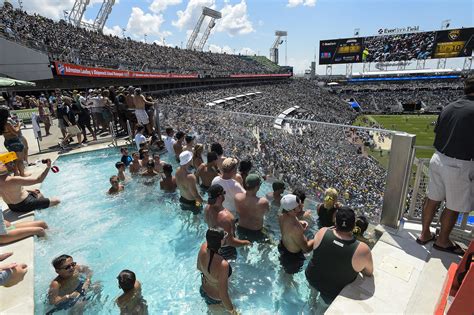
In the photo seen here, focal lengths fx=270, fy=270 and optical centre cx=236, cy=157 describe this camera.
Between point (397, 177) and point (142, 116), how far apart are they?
8.48 m

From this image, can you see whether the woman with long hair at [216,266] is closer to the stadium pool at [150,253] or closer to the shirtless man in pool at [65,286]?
the stadium pool at [150,253]

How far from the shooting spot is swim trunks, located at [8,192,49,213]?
197 inches

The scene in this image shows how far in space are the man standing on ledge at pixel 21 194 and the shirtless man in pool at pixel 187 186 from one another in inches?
98.1

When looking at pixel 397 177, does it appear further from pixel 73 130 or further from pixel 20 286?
pixel 73 130

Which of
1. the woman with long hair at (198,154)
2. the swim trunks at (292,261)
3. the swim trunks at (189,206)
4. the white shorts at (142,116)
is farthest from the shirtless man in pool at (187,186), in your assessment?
the white shorts at (142,116)

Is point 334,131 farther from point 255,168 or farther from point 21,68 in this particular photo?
point 21,68

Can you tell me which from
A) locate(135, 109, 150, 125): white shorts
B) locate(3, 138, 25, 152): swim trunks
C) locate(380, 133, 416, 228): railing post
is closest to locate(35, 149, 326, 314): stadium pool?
locate(3, 138, 25, 152): swim trunks

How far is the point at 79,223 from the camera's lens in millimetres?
5500

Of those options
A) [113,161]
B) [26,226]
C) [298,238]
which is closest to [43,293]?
[26,226]

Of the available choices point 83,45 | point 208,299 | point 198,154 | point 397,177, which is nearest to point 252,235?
point 208,299

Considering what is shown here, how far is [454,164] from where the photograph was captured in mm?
3062

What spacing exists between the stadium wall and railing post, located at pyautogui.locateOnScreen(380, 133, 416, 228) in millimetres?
26923

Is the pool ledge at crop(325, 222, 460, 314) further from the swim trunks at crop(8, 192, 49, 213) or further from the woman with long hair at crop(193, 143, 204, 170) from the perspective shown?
the swim trunks at crop(8, 192, 49, 213)

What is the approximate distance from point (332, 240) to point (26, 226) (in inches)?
186
